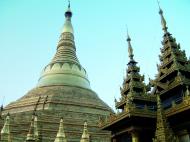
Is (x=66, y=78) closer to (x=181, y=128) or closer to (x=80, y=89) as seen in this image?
(x=80, y=89)

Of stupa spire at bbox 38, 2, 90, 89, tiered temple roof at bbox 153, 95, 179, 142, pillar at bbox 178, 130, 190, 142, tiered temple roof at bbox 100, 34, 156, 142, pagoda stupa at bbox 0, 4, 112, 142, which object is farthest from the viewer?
stupa spire at bbox 38, 2, 90, 89

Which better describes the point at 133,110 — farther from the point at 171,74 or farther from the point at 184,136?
the point at 171,74

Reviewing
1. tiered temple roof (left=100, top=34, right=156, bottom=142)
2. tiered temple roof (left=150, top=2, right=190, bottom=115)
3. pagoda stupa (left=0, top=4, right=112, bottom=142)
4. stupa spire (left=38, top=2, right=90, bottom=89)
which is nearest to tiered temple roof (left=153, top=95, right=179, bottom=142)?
tiered temple roof (left=100, top=34, right=156, bottom=142)

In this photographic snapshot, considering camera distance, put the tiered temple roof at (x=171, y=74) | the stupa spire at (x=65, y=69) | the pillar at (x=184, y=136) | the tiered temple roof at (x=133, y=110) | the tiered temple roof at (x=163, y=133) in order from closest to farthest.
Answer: the tiered temple roof at (x=163, y=133)
the pillar at (x=184, y=136)
the tiered temple roof at (x=133, y=110)
the tiered temple roof at (x=171, y=74)
the stupa spire at (x=65, y=69)

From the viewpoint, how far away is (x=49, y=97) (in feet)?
110

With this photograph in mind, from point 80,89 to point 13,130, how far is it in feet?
44.3

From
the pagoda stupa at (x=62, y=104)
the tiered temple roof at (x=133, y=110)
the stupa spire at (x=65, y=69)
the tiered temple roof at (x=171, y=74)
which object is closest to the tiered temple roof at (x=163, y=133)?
the tiered temple roof at (x=133, y=110)

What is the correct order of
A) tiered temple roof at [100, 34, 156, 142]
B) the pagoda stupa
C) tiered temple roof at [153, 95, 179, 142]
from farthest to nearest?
the pagoda stupa
tiered temple roof at [100, 34, 156, 142]
tiered temple roof at [153, 95, 179, 142]

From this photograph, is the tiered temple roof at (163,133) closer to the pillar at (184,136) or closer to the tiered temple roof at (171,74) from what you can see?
the pillar at (184,136)

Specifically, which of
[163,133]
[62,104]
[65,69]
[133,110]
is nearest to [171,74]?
[133,110]

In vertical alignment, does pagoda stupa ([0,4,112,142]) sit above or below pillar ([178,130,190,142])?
above

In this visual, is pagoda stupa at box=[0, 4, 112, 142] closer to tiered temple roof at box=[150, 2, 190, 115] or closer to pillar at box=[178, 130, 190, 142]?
tiered temple roof at box=[150, 2, 190, 115]

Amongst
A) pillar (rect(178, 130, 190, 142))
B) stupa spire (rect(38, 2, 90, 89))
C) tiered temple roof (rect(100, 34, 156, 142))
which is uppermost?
stupa spire (rect(38, 2, 90, 89))

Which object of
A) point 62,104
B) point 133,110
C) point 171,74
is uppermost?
point 62,104
